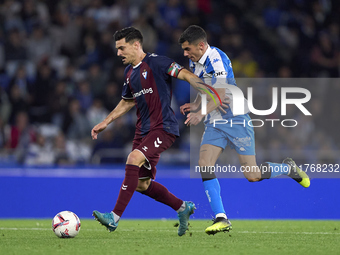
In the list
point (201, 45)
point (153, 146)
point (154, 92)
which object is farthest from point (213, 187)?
point (201, 45)

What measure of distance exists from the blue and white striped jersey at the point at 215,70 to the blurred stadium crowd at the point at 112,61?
346cm

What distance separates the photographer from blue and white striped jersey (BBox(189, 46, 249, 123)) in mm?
6422

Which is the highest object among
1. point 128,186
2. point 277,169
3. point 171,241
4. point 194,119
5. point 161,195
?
point 277,169

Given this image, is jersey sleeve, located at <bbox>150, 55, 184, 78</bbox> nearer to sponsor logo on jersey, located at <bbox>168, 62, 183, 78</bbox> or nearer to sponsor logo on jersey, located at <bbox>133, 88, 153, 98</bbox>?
sponsor logo on jersey, located at <bbox>168, 62, 183, 78</bbox>

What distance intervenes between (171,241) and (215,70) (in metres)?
1.83

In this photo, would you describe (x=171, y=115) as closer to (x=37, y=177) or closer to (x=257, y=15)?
(x=37, y=177)

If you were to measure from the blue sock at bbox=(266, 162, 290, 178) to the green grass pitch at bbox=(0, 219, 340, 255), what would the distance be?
0.65m

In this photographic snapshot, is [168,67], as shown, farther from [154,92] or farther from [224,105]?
[224,105]

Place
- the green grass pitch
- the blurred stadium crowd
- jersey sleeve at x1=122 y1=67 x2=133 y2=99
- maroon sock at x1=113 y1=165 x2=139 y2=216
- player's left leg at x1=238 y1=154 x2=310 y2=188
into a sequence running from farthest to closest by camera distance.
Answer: the blurred stadium crowd < player's left leg at x1=238 y1=154 x2=310 y2=188 < jersey sleeve at x1=122 y1=67 x2=133 y2=99 < maroon sock at x1=113 y1=165 x2=139 y2=216 < the green grass pitch

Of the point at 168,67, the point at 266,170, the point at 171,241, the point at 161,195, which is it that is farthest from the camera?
the point at 266,170

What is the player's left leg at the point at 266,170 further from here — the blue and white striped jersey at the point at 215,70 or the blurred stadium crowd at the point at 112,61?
the blurred stadium crowd at the point at 112,61

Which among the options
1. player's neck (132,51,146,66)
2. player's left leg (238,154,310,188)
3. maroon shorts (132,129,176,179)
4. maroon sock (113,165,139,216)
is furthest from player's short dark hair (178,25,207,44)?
maroon sock (113,165,139,216)

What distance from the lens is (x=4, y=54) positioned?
12.8 meters

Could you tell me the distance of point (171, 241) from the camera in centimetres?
588
